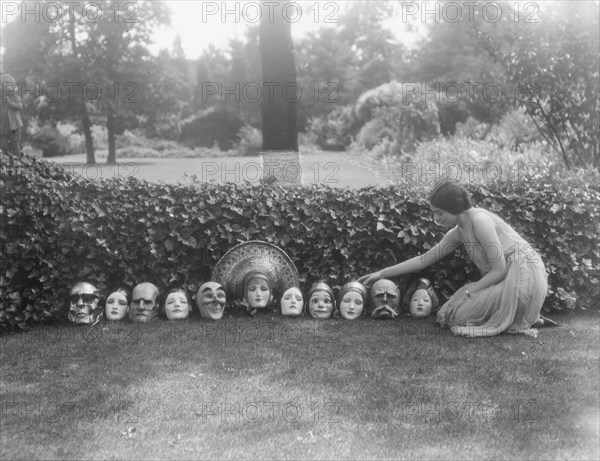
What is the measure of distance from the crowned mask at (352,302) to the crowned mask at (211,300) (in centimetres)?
111

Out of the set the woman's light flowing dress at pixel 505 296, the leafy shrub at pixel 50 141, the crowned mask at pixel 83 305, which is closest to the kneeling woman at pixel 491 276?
the woman's light flowing dress at pixel 505 296

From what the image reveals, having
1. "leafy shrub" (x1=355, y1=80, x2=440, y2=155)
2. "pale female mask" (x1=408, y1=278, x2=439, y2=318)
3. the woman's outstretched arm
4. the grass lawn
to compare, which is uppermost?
"leafy shrub" (x1=355, y1=80, x2=440, y2=155)

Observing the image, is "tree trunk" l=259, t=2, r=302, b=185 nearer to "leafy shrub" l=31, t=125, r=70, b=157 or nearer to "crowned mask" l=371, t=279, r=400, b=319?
"crowned mask" l=371, t=279, r=400, b=319

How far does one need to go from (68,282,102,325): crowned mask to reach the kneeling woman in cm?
318

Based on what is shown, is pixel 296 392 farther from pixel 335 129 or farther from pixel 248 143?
pixel 248 143

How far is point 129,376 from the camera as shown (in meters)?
5.34

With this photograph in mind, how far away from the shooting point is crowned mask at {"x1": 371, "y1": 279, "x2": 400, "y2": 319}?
277 inches

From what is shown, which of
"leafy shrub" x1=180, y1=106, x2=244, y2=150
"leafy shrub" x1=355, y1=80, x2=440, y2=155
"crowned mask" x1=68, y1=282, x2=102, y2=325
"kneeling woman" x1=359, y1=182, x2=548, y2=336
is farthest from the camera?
"leafy shrub" x1=180, y1=106, x2=244, y2=150

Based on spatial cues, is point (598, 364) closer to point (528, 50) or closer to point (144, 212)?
point (144, 212)

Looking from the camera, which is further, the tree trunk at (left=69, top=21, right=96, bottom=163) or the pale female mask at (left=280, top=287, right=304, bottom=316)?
the tree trunk at (left=69, top=21, right=96, bottom=163)

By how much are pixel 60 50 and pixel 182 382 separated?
91.5 ft

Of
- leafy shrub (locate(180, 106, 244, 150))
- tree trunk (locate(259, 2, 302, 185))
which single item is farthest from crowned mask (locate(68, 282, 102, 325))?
leafy shrub (locate(180, 106, 244, 150))

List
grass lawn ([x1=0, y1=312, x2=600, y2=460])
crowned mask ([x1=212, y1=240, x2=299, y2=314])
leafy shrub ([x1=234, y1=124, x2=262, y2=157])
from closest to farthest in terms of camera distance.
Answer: grass lawn ([x1=0, y1=312, x2=600, y2=460]), crowned mask ([x1=212, y1=240, x2=299, y2=314]), leafy shrub ([x1=234, y1=124, x2=262, y2=157])

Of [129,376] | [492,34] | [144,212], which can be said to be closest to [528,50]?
[492,34]
